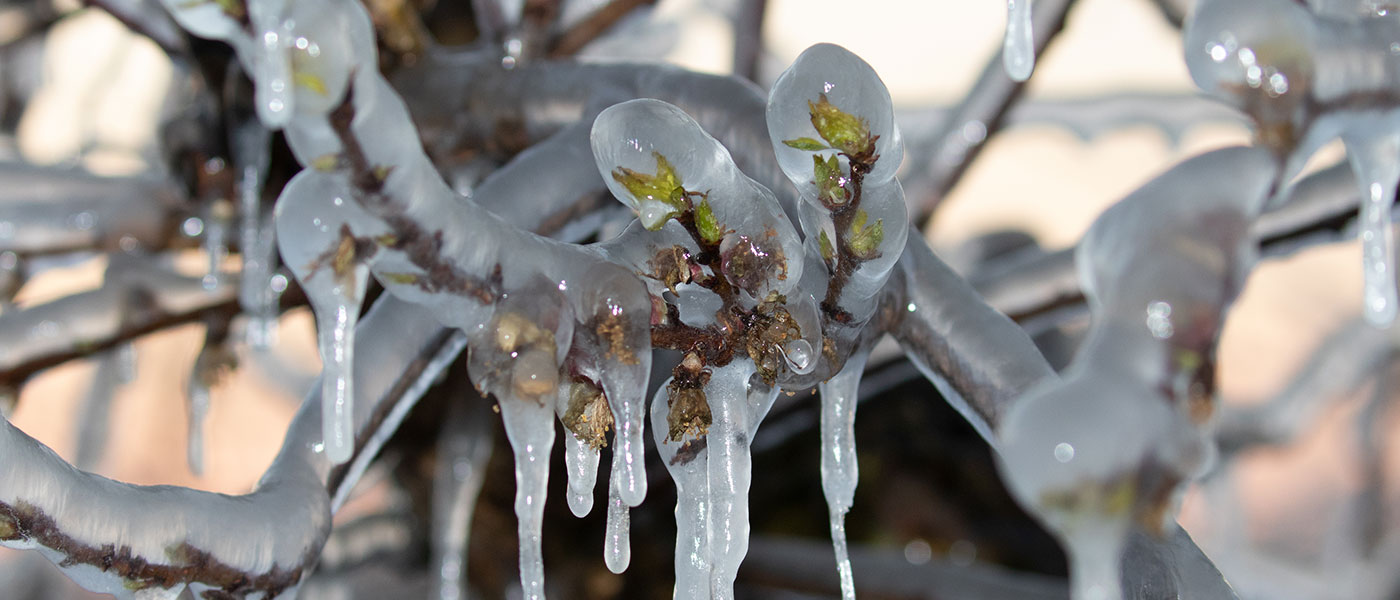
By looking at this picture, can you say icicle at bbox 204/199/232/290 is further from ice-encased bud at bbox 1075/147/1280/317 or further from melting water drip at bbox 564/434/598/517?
ice-encased bud at bbox 1075/147/1280/317

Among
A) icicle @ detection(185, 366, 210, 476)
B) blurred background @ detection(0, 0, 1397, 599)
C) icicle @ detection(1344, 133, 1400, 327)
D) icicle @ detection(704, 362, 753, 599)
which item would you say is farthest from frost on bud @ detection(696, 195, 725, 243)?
icicle @ detection(185, 366, 210, 476)

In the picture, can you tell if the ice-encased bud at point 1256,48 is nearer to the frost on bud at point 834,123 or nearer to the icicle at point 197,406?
the frost on bud at point 834,123

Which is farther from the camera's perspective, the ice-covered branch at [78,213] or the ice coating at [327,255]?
the ice-covered branch at [78,213]

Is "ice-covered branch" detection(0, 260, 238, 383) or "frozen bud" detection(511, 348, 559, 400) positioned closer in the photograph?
"frozen bud" detection(511, 348, 559, 400)

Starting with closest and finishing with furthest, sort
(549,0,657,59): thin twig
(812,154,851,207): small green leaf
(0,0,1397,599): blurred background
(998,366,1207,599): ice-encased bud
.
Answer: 1. (998,366,1207,599): ice-encased bud
2. (812,154,851,207): small green leaf
3. (549,0,657,59): thin twig
4. (0,0,1397,599): blurred background

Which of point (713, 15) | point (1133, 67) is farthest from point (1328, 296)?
point (713, 15)

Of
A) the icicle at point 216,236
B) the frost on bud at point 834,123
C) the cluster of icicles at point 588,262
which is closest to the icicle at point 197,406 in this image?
the icicle at point 216,236

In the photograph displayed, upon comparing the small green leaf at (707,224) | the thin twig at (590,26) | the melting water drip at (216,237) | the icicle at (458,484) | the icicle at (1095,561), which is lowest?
the icicle at (458,484)

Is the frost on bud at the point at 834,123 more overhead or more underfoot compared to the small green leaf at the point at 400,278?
Result: more overhead
